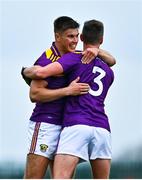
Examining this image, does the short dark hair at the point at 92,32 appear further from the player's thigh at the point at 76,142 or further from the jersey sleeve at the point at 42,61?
the player's thigh at the point at 76,142

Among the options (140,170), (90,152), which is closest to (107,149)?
(90,152)

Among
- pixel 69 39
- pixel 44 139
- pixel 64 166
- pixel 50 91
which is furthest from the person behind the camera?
pixel 44 139

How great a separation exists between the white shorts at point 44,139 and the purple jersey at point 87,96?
250 mm

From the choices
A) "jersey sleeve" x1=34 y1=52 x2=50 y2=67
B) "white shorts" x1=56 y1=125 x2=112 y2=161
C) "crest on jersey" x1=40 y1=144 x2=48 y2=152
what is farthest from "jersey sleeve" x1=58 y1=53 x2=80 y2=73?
"crest on jersey" x1=40 y1=144 x2=48 y2=152

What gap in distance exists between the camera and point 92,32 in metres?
11.3

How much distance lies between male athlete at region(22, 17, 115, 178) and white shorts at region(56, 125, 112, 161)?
0.26m

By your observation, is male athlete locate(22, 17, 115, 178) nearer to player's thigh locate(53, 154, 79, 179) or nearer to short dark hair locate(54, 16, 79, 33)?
short dark hair locate(54, 16, 79, 33)

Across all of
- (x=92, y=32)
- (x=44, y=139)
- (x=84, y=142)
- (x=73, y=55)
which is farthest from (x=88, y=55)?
(x=44, y=139)

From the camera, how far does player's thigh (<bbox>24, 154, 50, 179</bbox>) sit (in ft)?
37.5

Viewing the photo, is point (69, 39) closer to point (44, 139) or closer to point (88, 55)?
point (88, 55)

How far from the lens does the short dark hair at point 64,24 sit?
11.3 metres

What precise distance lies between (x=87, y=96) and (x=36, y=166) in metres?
1.09

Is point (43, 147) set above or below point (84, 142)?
below

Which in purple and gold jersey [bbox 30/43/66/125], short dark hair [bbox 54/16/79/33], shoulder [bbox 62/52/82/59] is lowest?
purple and gold jersey [bbox 30/43/66/125]
